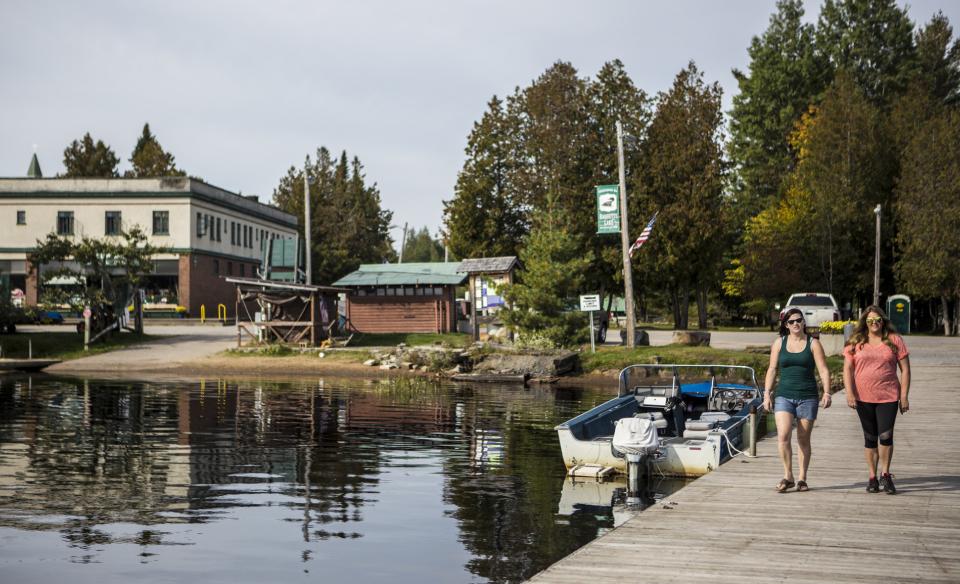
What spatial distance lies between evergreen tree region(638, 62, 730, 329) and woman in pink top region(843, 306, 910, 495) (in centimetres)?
4354

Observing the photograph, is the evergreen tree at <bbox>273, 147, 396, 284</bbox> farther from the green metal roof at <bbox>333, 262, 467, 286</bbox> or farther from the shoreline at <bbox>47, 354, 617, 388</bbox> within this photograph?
the shoreline at <bbox>47, 354, 617, 388</bbox>

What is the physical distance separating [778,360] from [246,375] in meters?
31.1

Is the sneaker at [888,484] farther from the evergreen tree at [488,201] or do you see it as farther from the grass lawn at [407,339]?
the evergreen tree at [488,201]

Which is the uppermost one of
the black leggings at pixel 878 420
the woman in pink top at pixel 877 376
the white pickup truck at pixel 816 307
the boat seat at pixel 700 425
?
the white pickup truck at pixel 816 307

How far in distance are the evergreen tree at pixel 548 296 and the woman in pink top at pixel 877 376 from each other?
27.9m

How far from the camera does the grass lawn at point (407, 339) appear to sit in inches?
1842

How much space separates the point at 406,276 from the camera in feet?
178

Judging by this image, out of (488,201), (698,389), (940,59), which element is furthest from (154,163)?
(698,389)

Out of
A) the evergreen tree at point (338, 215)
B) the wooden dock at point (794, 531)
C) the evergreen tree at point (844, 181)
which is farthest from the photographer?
the evergreen tree at point (338, 215)

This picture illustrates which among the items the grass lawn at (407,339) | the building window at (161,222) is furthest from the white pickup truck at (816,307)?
the building window at (161,222)

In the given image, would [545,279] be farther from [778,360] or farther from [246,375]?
[778,360]

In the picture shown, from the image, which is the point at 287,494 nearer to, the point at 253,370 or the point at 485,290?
the point at 253,370

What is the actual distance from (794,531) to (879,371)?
246 cm

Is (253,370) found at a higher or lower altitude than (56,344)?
lower
